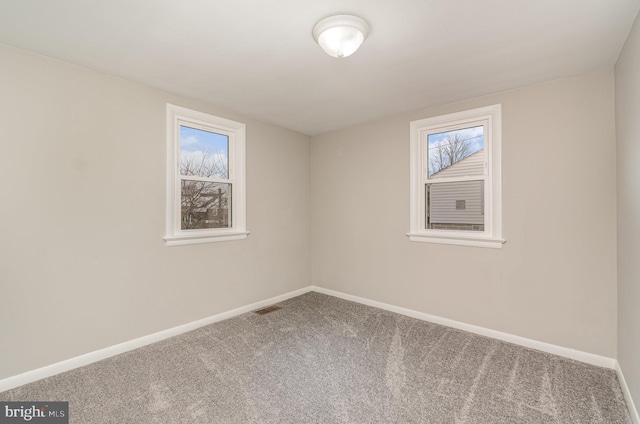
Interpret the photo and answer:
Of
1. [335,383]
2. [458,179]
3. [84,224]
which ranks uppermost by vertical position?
[458,179]

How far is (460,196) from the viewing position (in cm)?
312

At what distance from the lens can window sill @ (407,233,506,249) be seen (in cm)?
283

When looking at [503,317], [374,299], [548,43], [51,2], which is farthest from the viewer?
[374,299]

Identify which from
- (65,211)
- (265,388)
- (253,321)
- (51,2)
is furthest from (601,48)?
(65,211)

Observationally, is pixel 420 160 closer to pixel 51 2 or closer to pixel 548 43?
pixel 548 43

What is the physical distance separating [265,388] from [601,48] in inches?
134

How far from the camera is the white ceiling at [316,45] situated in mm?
1686

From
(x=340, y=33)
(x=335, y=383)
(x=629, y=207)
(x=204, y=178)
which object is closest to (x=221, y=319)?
(x=204, y=178)

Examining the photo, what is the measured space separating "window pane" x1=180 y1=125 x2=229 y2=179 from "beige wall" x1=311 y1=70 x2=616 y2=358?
189 cm

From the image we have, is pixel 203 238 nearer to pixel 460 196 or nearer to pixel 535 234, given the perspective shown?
pixel 460 196

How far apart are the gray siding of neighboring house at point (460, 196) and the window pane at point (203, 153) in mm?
2478

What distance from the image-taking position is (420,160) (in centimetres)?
337

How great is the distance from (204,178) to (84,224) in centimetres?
Answer: 117

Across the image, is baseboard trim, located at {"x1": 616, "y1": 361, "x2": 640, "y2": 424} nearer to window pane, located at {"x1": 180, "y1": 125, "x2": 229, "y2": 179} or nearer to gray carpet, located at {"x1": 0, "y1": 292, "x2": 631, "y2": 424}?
gray carpet, located at {"x1": 0, "y1": 292, "x2": 631, "y2": 424}
